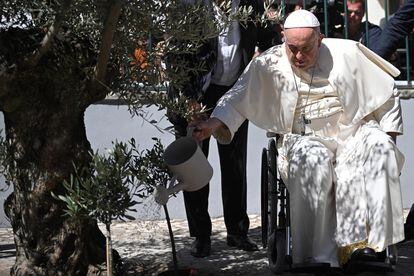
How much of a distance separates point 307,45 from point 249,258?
1564 millimetres

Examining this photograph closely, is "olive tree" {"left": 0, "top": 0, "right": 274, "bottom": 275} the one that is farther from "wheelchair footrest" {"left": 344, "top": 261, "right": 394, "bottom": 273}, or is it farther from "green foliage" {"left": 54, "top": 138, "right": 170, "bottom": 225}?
"wheelchair footrest" {"left": 344, "top": 261, "right": 394, "bottom": 273}

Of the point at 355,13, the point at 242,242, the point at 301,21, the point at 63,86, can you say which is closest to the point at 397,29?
the point at 355,13

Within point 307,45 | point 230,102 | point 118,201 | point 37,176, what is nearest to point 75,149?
point 37,176

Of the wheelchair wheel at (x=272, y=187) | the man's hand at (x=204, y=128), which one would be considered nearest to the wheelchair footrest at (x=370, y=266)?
the wheelchair wheel at (x=272, y=187)

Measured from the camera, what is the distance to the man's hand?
5.37 metres

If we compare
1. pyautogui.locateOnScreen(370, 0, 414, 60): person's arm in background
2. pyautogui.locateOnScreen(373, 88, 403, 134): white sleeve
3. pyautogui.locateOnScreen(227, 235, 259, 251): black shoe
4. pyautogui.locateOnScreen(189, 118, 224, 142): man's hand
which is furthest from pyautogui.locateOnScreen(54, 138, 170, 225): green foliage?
pyautogui.locateOnScreen(370, 0, 414, 60): person's arm in background

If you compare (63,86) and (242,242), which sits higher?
(63,86)

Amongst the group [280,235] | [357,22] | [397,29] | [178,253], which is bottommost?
[178,253]

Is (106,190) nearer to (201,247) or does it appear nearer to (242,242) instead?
(201,247)

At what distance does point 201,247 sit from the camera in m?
6.44

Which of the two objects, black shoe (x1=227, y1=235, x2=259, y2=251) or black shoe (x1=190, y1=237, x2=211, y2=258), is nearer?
black shoe (x1=190, y1=237, x2=211, y2=258)

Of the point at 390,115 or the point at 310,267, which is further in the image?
the point at 390,115

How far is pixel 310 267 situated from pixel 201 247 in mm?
1345

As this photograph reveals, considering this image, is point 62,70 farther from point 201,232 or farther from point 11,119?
point 201,232
